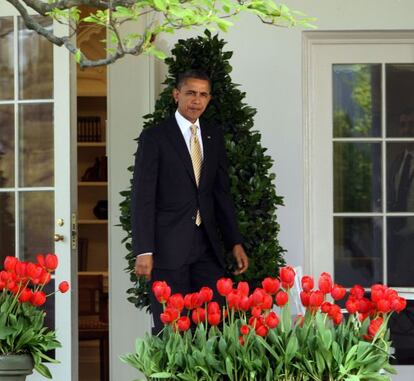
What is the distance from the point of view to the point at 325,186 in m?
5.95

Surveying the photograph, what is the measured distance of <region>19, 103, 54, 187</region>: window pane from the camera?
18.1 feet

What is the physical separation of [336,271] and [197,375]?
10.7 feet

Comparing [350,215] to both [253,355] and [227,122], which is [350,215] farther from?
[253,355]

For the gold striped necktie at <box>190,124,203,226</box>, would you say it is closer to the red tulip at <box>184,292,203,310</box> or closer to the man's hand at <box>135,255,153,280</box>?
the man's hand at <box>135,255,153,280</box>

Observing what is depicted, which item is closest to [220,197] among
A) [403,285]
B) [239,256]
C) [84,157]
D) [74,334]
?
[239,256]

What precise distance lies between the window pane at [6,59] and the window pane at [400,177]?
2.13 meters

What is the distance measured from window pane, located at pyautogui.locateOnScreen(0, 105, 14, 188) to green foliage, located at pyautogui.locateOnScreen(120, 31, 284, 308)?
674 millimetres

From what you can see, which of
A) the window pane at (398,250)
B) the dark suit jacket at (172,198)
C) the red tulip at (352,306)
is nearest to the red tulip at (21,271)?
the red tulip at (352,306)

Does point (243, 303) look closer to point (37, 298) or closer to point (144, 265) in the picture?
point (37, 298)

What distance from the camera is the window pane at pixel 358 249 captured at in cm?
596

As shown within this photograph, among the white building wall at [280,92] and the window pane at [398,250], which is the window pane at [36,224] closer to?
the white building wall at [280,92]

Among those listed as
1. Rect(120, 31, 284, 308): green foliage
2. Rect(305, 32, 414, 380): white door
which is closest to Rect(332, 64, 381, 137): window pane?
Rect(305, 32, 414, 380): white door

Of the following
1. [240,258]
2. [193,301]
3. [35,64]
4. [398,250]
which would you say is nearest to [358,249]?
[398,250]

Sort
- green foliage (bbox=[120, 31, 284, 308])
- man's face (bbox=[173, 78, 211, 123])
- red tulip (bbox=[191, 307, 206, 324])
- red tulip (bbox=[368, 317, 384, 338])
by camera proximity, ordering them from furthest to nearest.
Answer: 1. green foliage (bbox=[120, 31, 284, 308])
2. man's face (bbox=[173, 78, 211, 123])
3. red tulip (bbox=[191, 307, 206, 324])
4. red tulip (bbox=[368, 317, 384, 338])
